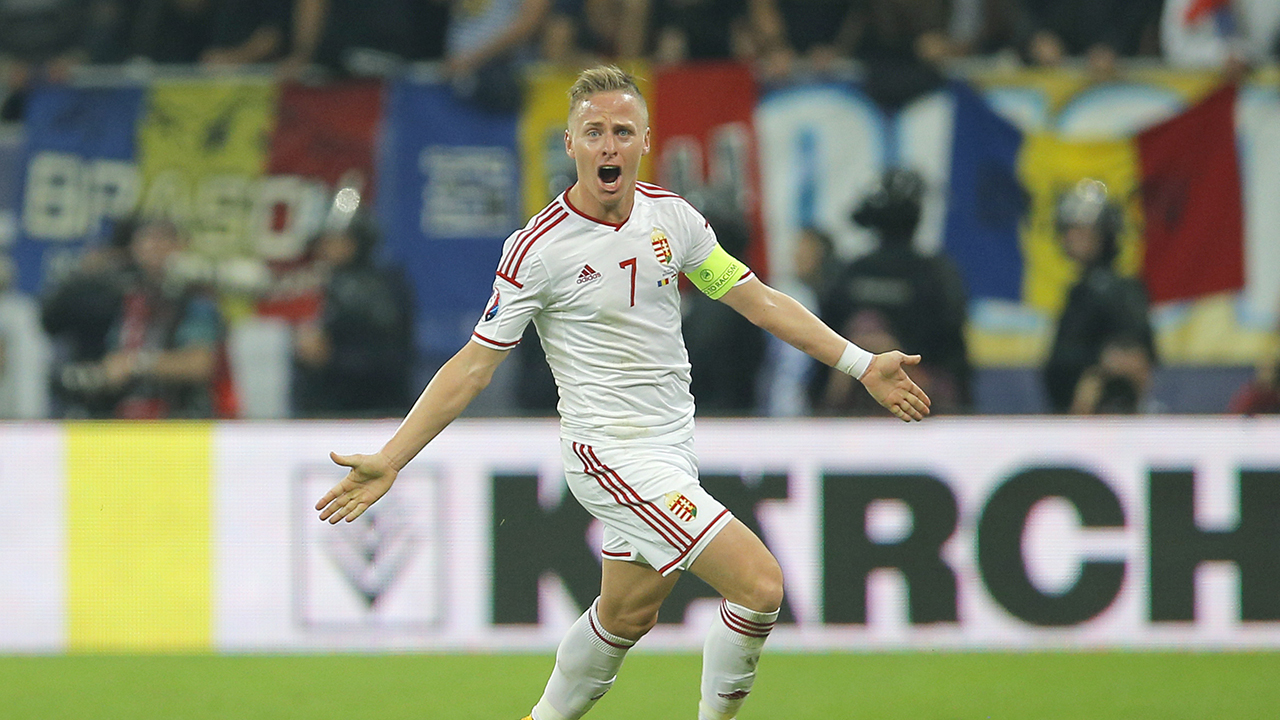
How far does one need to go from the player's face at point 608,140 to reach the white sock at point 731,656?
4.02ft

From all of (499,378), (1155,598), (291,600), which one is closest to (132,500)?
(291,600)

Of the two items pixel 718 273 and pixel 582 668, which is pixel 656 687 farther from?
pixel 718 273

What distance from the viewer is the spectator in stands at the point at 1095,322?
7891 mm

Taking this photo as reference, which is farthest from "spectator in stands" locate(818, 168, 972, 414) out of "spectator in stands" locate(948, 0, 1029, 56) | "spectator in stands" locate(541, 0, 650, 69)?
"spectator in stands" locate(541, 0, 650, 69)

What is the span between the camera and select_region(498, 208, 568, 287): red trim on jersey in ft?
14.3

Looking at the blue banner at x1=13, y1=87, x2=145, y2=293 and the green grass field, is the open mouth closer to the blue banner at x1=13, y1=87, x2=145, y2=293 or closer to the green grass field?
the green grass field

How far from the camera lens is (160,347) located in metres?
8.11

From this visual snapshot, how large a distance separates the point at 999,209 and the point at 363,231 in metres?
3.40

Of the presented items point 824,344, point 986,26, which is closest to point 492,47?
point 986,26

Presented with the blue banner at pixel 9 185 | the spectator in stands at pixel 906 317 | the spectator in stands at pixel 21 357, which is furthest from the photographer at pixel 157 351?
the spectator in stands at pixel 906 317

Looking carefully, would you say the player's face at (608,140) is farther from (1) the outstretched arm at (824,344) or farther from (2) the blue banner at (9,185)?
(2) the blue banner at (9,185)

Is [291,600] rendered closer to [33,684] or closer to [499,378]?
[33,684]

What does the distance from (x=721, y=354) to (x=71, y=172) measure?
3894 millimetres

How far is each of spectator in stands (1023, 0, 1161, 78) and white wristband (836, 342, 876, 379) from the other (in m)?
4.81
